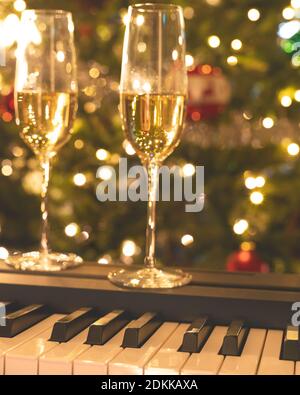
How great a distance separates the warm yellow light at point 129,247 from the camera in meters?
2.77

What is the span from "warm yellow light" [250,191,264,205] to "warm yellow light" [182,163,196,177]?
21 centimetres

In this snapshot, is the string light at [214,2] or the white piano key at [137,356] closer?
the white piano key at [137,356]

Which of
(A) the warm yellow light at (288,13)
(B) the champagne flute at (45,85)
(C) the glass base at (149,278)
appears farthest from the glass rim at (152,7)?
(A) the warm yellow light at (288,13)

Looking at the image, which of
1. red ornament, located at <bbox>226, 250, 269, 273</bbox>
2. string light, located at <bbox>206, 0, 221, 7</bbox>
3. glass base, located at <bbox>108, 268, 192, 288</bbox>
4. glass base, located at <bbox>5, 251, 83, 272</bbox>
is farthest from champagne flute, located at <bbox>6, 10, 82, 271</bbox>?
string light, located at <bbox>206, 0, 221, 7</bbox>

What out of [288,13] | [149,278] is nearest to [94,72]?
[288,13]

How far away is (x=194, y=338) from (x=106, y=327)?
0.11 metres

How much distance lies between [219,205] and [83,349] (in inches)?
72.2

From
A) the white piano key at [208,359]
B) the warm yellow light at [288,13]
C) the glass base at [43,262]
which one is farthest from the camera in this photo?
the warm yellow light at [288,13]

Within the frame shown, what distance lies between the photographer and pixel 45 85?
1.25m

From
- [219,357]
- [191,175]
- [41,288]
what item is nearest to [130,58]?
[41,288]

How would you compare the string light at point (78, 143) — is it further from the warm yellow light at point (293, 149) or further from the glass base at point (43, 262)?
the glass base at point (43, 262)

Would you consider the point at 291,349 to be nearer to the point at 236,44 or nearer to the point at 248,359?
the point at 248,359
